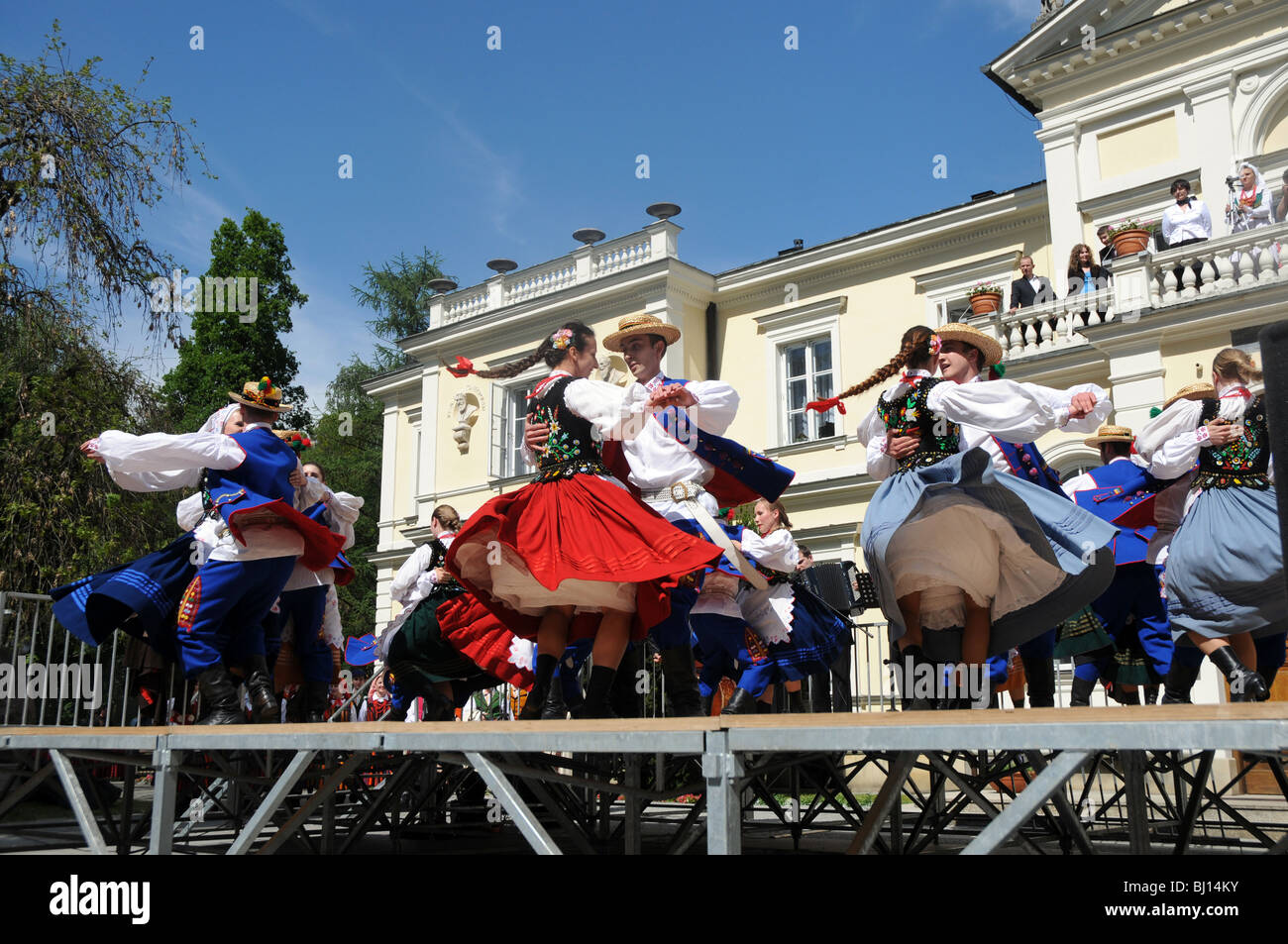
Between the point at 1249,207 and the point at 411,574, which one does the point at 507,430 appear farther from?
the point at 411,574

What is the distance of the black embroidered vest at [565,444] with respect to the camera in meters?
4.61

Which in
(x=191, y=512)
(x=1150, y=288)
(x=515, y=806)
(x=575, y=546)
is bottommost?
(x=515, y=806)

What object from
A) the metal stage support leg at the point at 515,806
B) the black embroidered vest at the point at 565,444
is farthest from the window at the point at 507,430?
the metal stage support leg at the point at 515,806

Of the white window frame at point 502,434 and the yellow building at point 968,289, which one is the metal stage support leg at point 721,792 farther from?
the white window frame at point 502,434

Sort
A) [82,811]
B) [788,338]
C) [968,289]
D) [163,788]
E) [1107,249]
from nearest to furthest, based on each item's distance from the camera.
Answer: [163,788]
[82,811]
[1107,249]
[968,289]
[788,338]

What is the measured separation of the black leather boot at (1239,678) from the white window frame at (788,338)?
12985mm

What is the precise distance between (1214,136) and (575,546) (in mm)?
13038

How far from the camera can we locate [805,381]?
19.2 metres

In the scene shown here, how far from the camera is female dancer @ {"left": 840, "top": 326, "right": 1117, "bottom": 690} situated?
4156mm

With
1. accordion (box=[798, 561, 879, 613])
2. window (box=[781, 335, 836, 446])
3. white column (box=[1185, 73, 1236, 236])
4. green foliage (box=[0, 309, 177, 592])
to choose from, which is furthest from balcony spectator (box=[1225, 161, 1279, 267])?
green foliage (box=[0, 309, 177, 592])

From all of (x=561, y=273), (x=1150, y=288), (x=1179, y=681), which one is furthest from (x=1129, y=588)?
(x=561, y=273)

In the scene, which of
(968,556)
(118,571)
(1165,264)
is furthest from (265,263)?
(968,556)

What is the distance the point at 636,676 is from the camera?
5.94 metres

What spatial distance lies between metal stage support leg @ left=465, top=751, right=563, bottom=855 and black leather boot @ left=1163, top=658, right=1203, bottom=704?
4.39 meters
